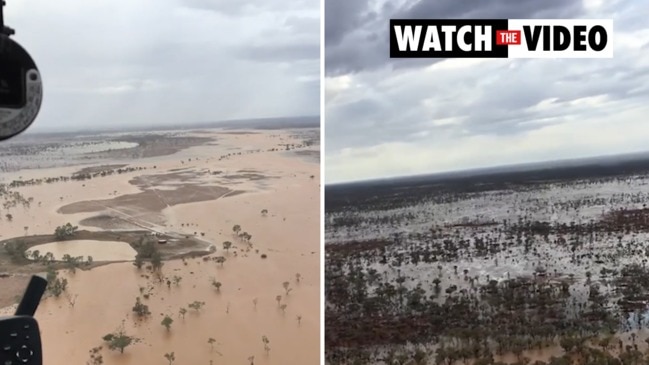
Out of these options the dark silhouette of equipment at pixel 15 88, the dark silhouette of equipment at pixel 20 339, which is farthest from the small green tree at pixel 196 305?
the dark silhouette of equipment at pixel 15 88

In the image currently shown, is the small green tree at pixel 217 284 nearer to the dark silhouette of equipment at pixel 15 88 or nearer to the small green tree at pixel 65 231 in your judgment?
the small green tree at pixel 65 231

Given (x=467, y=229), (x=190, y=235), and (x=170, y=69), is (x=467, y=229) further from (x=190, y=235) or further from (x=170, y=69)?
(x=170, y=69)

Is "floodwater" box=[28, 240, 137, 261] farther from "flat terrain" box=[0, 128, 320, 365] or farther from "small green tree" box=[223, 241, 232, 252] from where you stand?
"small green tree" box=[223, 241, 232, 252]

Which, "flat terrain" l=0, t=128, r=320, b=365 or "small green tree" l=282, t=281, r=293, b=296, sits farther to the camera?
"small green tree" l=282, t=281, r=293, b=296

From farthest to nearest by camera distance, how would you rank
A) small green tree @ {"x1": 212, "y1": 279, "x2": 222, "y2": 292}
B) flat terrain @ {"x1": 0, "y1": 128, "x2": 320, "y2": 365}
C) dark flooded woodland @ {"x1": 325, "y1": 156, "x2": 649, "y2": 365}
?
1. dark flooded woodland @ {"x1": 325, "y1": 156, "x2": 649, "y2": 365}
2. small green tree @ {"x1": 212, "y1": 279, "x2": 222, "y2": 292}
3. flat terrain @ {"x1": 0, "y1": 128, "x2": 320, "y2": 365}

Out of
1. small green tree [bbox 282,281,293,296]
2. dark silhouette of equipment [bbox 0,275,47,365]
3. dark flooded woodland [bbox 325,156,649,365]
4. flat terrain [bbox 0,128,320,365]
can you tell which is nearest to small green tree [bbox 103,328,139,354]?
flat terrain [bbox 0,128,320,365]

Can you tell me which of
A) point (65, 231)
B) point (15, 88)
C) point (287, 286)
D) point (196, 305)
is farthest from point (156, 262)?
point (15, 88)
